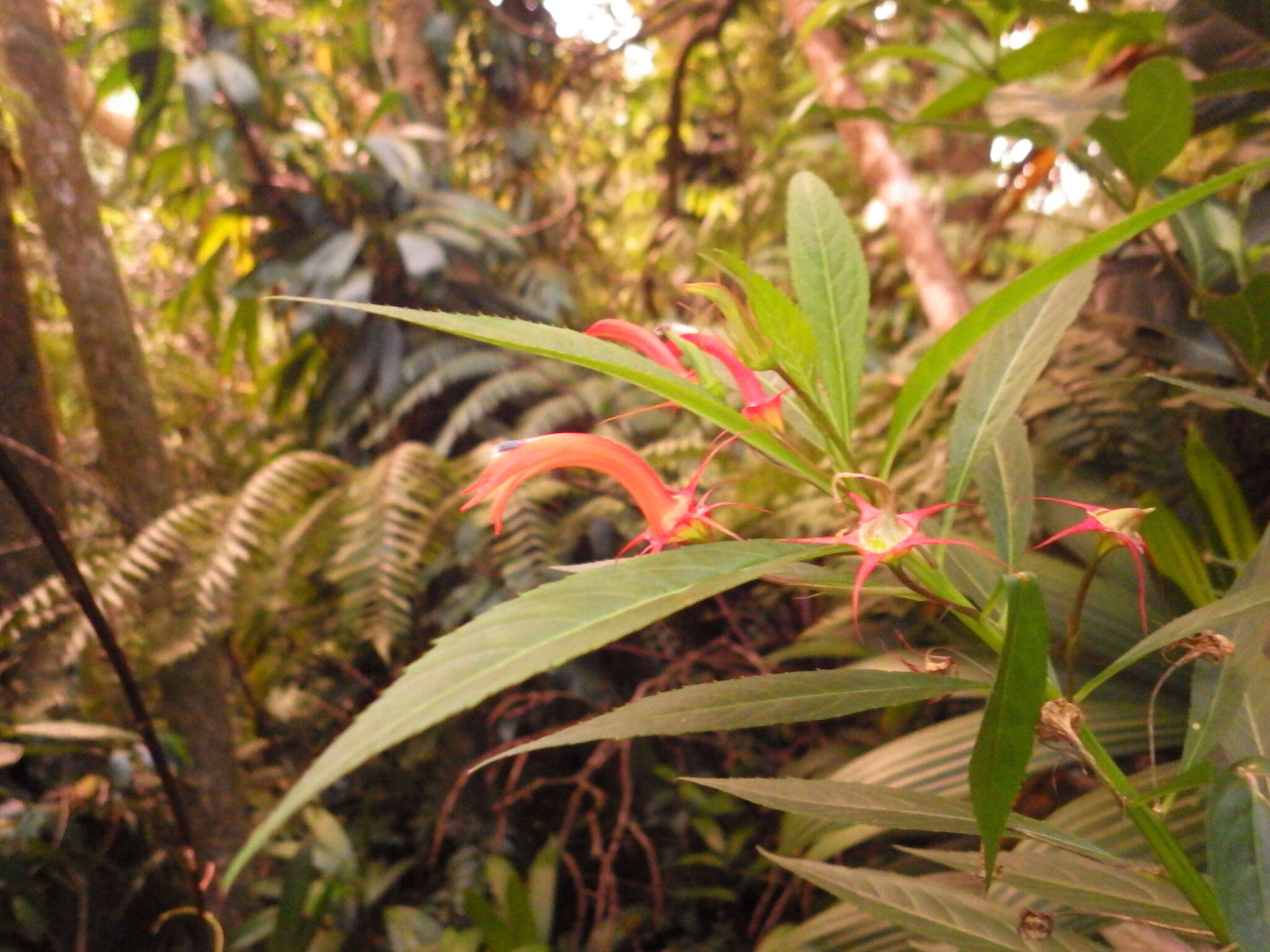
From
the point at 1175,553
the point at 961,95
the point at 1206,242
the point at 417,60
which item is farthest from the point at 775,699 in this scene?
the point at 417,60

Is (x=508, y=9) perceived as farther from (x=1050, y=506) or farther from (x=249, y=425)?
(x=1050, y=506)

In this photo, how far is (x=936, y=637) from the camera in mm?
839

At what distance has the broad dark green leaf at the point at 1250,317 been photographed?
589mm

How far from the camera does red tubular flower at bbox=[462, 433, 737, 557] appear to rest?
337 millimetres

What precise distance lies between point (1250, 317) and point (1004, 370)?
0.38 meters

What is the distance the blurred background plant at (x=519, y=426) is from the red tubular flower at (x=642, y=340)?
0.03 meters

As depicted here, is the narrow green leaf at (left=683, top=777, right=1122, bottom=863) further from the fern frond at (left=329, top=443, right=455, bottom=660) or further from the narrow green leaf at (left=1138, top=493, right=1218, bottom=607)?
the fern frond at (left=329, top=443, right=455, bottom=660)

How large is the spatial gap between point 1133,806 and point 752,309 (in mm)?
255

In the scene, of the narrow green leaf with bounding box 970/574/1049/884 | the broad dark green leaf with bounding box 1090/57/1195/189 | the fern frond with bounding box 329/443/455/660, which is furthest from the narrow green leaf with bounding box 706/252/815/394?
the fern frond with bounding box 329/443/455/660

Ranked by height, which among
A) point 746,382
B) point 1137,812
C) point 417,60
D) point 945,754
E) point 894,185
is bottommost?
point 945,754

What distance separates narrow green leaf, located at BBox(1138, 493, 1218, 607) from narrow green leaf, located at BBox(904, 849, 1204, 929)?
252mm

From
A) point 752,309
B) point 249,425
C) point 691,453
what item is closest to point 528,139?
point 249,425

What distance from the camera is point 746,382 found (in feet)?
1.19

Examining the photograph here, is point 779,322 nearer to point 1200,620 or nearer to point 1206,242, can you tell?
point 1200,620
